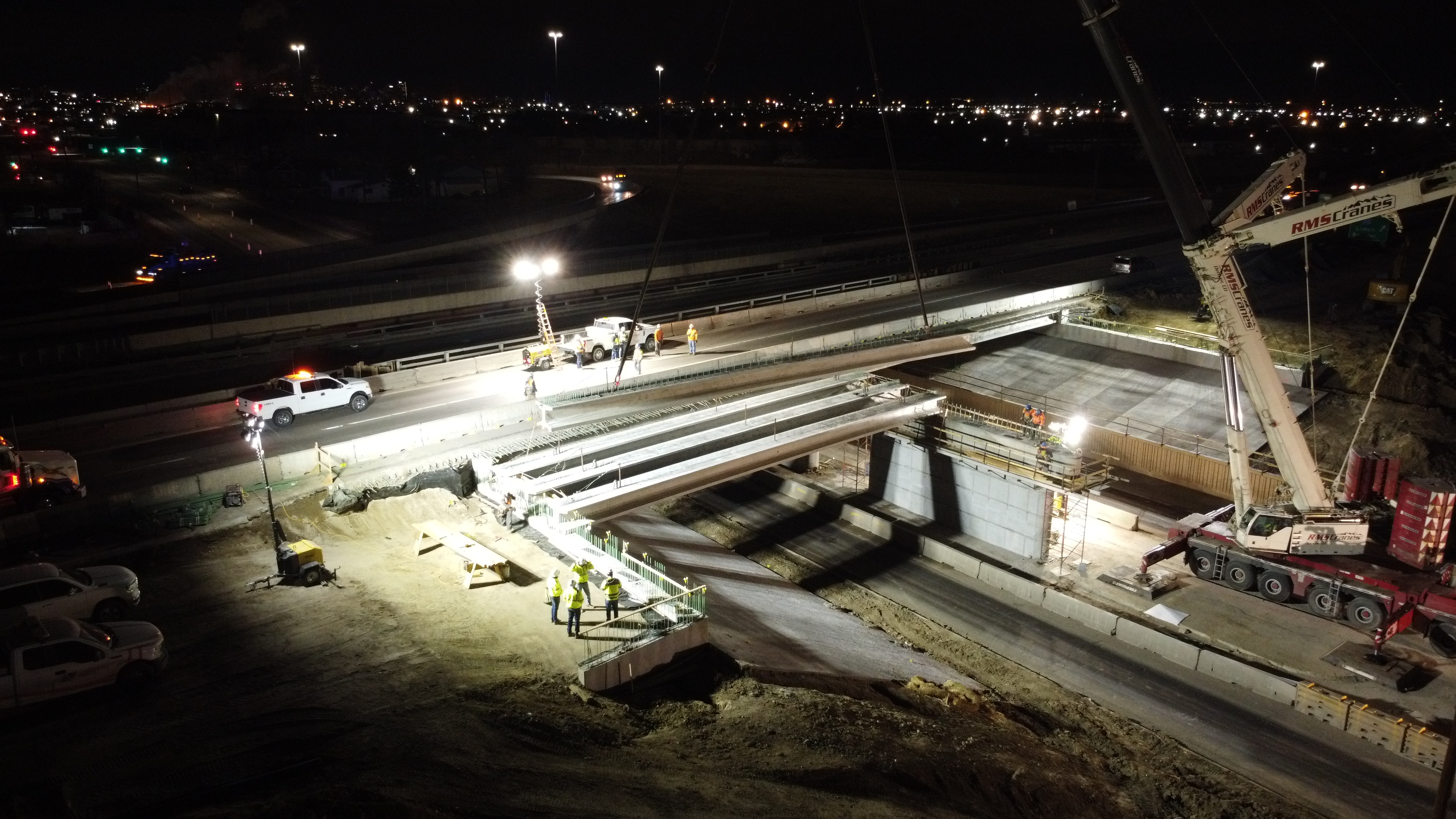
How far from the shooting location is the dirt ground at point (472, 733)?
44.7 ft

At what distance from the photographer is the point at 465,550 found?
2197 centimetres

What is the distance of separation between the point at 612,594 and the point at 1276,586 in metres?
→ 18.6

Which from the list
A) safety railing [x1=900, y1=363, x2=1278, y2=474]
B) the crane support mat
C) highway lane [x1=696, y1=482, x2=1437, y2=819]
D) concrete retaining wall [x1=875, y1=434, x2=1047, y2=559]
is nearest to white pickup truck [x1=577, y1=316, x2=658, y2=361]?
highway lane [x1=696, y1=482, x2=1437, y2=819]

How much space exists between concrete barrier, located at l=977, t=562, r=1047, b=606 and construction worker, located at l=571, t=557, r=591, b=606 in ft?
45.7

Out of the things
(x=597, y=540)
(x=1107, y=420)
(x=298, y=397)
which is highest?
(x=298, y=397)

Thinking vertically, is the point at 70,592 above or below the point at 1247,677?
above

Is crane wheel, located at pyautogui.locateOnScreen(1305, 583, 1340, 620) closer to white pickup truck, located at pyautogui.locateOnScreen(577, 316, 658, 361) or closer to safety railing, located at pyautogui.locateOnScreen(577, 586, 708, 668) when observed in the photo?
→ safety railing, located at pyautogui.locateOnScreen(577, 586, 708, 668)

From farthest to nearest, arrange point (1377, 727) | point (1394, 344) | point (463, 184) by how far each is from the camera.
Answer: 1. point (463, 184)
2. point (1377, 727)
3. point (1394, 344)

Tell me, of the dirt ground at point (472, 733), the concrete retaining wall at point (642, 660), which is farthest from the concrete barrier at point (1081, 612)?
the concrete retaining wall at point (642, 660)

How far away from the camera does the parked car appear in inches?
2167

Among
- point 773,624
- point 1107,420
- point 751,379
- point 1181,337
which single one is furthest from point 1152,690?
point 1181,337

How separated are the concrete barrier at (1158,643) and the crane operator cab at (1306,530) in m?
3.72

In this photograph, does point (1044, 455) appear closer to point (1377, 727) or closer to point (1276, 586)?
point (1276, 586)

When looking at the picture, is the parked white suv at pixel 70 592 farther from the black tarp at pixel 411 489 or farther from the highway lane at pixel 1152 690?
the highway lane at pixel 1152 690
